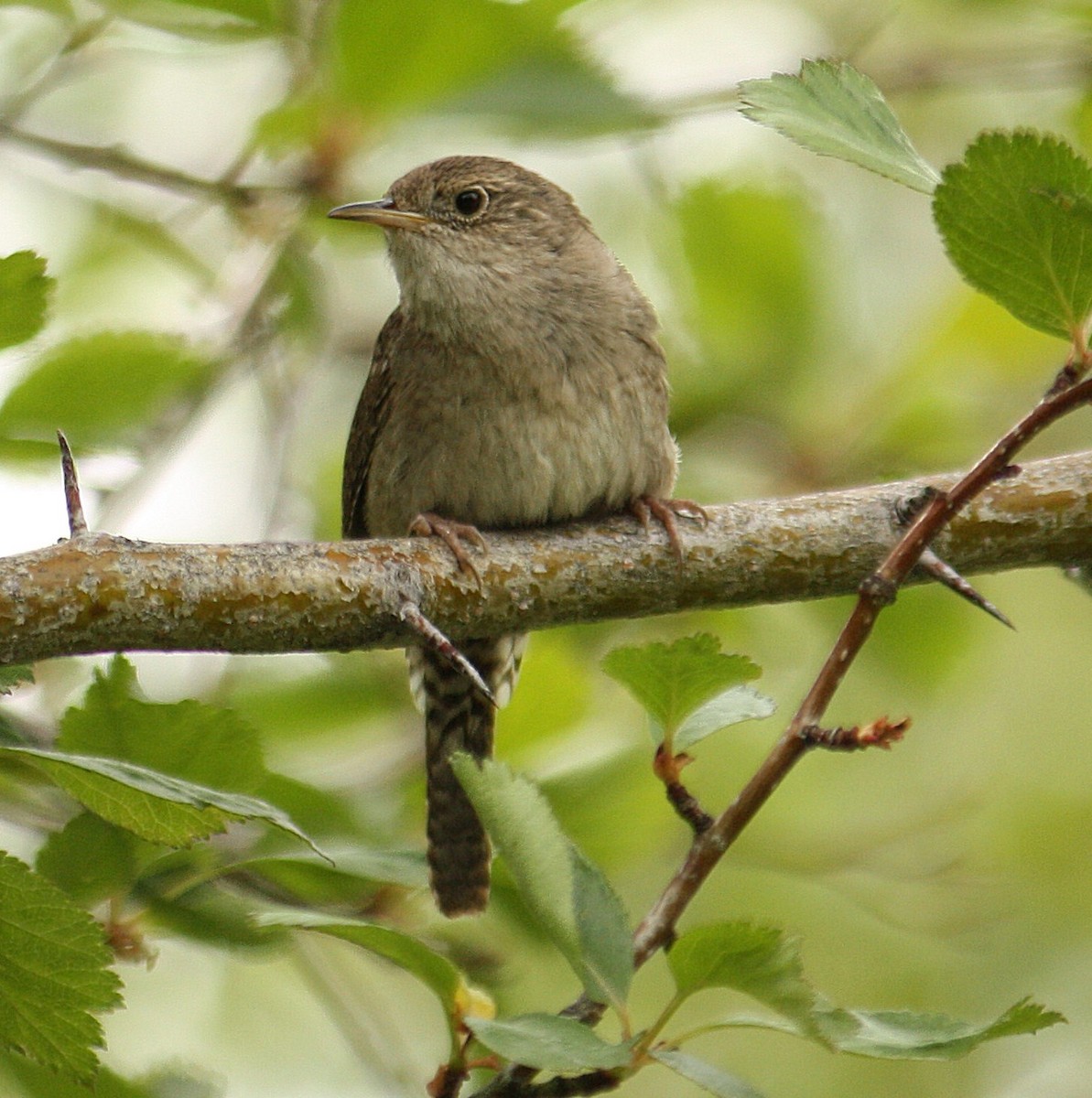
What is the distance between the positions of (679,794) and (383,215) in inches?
91.0

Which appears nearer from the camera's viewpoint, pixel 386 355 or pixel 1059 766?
pixel 386 355

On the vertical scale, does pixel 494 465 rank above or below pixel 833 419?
below

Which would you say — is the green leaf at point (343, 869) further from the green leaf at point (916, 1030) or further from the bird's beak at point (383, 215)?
the bird's beak at point (383, 215)

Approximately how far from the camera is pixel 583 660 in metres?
3.92

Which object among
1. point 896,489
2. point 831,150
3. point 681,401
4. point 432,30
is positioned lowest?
point 831,150

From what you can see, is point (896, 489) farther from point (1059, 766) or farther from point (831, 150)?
point (1059, 766)

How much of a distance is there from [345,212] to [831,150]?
2.16 meters

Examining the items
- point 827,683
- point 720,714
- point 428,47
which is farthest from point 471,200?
point 827,683

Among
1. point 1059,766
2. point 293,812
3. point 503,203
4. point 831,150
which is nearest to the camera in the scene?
point 831,150

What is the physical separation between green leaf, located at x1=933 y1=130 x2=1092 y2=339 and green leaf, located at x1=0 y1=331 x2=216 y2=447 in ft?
4.72

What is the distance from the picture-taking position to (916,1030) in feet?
6.11

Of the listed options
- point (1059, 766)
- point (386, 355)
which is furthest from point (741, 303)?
point (1059, 766)

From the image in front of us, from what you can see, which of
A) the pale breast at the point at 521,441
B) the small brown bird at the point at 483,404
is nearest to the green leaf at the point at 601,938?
the small brown bird at the point at 483,404

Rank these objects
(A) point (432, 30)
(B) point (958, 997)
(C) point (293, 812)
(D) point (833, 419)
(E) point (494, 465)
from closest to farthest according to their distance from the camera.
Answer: (C) point (293, 812) → (A) point (432, 30) → (E) point (494, 465) → (D) point (833, 419) → (B) point (958, 997)
